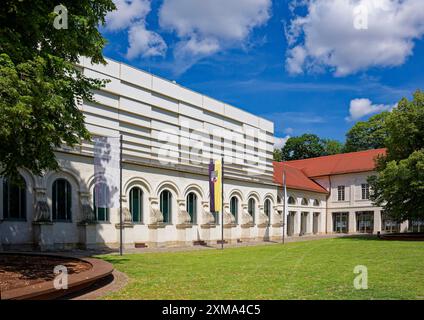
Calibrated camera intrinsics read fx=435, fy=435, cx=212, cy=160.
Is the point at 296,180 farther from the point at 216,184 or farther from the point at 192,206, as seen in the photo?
the point at 216,184

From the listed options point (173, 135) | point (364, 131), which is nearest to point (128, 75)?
point (173, 135)

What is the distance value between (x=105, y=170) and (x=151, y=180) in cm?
549

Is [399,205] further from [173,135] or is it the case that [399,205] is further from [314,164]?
[314,164]

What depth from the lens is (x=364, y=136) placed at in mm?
68750

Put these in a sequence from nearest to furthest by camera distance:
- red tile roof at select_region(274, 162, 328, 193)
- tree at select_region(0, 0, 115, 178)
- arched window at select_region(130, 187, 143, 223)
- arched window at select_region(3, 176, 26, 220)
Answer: tree at select_region(0, 0, 115, 178) → arched window at select_region(3, 176, 26, 220) → arched window at select_region(130, 187, 143, 223) → red tile roof at select_region(274, 162, 328, 193)

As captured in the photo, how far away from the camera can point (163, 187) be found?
98.3 feet

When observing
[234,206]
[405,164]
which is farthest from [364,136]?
[234,206]

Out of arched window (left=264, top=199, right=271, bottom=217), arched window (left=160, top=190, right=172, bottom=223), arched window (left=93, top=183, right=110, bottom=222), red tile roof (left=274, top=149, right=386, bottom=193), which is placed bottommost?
arched window (left=264, top=199, right=271, bottom=217)

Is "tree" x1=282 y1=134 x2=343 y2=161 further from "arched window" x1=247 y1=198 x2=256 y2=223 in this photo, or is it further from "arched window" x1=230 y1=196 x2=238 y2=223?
"arched window" x1=230 y1=196 x2=238 y2=223

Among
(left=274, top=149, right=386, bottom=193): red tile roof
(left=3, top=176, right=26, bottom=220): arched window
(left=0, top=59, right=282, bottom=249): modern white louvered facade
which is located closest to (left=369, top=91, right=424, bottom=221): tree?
(left=0, top=59, right=282, bottom=249): modern white louvered facade

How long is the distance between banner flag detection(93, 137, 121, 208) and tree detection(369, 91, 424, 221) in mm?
20908

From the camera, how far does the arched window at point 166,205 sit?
30078 mm

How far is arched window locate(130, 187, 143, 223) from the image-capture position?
27906 millimetres
